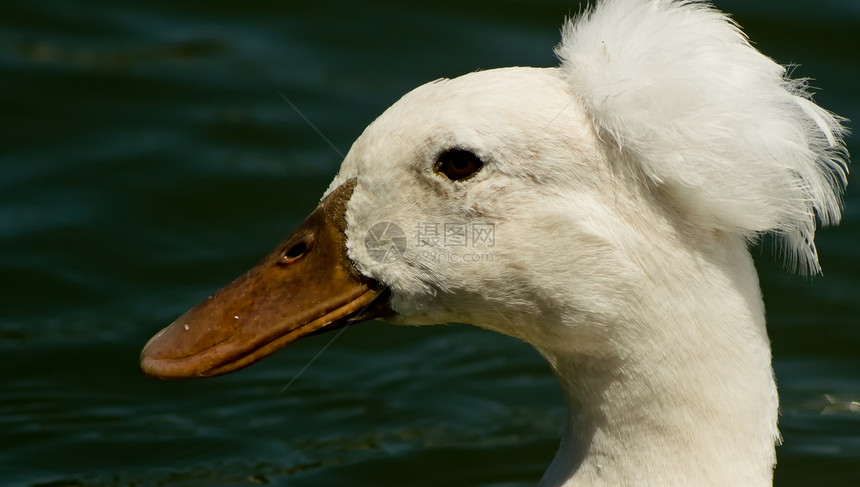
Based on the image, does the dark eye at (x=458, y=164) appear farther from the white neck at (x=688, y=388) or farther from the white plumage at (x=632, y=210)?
the white neck at (x=688, y=388)

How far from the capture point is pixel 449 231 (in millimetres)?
3867

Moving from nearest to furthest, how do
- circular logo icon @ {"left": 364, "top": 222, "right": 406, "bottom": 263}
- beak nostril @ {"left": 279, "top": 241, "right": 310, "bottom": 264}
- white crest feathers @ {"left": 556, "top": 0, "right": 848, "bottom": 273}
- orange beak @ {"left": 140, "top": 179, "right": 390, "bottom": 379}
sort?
white crest feathers @ {"left": 556, "top": 0, "right": 848, "bottom": 273} → circular logo icon @ {"left": 364, "top": 222, "right": 406, "bottom": 263} → orange beak @ {"left": 140, "top": 179, "right": 390, "bottom": 379} → beak nostril @ {"left": 279, "top": 241, "right": 310, "bottom": 264}

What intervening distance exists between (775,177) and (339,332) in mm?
3825

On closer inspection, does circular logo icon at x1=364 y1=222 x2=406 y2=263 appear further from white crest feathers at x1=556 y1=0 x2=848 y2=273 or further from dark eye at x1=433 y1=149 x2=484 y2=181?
white crest feathers at x1=556 y1=0 x2=848 y2=273

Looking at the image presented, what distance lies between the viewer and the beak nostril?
420 centimetres

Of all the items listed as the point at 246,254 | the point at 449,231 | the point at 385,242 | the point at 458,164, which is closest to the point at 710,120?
the point at 458,164

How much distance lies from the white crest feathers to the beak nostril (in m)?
1.12

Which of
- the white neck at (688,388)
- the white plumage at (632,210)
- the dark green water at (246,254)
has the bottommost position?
the white neck at (688,388)

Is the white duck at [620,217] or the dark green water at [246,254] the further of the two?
the dark green water at [246,254]

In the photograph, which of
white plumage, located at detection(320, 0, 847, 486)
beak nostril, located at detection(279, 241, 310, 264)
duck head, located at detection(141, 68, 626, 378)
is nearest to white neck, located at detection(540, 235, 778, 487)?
white plumage, located at detection(320, 0, 847, 486)

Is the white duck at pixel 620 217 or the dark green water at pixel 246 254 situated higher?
the dark green water at pixel 246 254

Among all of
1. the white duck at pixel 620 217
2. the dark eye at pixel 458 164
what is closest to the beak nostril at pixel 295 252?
the white duck at pixel 620 217

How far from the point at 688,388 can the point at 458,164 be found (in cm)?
104

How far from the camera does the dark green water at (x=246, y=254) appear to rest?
6.25m
